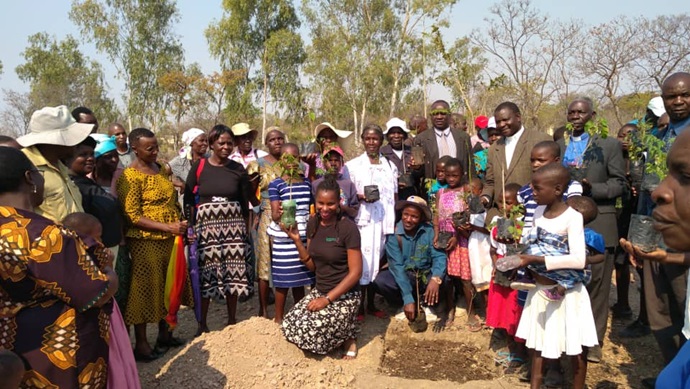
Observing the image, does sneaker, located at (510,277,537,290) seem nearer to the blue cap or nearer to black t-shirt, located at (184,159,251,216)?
black t-shirt, located at (184,159,251,216)

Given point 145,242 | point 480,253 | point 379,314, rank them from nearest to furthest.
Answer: point 145,242 < point 480,253 < point 379,314

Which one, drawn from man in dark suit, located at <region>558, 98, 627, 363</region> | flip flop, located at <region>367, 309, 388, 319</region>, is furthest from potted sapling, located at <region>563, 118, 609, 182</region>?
flip flop, located at <region>367, 309, 388, 319</region>

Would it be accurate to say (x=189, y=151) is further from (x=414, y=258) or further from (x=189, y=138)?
(x=414, y=258)

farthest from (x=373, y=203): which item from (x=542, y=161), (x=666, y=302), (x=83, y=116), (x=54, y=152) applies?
(x=83, y=116)

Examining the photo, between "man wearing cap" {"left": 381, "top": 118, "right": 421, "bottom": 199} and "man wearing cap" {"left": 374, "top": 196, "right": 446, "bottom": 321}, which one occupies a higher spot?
"man wearing cap" {"left": 381, "top": 118, "right": 421, "bottom": 199}

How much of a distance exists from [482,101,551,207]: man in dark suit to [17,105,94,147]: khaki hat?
337 cm

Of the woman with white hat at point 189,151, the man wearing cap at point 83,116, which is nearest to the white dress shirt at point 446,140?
the woman with white hat at point 189,151

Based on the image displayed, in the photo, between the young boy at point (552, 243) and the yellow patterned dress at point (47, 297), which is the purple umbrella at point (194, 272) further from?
the young boy at point (552, 243)

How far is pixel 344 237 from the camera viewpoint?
4.30m

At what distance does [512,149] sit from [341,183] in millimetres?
1694

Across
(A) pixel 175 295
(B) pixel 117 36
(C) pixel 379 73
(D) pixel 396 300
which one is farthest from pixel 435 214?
(B) pixel 117 36

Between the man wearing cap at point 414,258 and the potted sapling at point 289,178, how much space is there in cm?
121

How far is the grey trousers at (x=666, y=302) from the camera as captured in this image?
3.39 meters

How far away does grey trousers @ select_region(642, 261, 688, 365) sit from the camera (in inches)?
134
